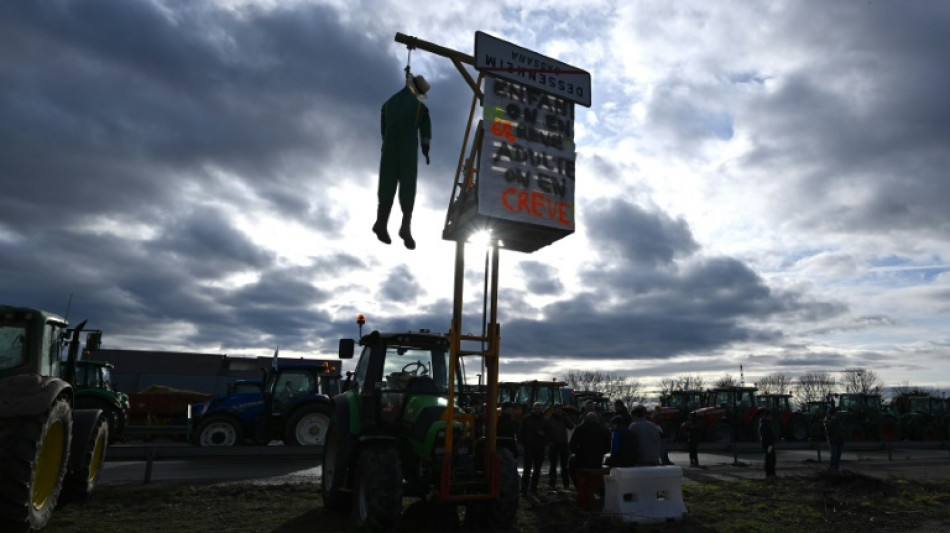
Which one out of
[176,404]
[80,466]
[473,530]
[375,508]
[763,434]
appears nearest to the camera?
[375,508]

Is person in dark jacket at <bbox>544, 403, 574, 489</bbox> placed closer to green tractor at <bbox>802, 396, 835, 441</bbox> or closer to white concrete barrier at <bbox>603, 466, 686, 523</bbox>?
white concrete barrier at <bbox>603, 466, 686, 523</bbox>

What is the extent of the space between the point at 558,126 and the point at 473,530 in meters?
4.77

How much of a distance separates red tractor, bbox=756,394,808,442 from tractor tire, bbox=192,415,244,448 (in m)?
20.0

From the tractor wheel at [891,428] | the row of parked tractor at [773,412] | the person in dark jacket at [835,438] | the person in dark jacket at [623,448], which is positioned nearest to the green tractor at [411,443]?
the person in dark jacket at [623,448]

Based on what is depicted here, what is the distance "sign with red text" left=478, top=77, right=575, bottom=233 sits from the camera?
640cm

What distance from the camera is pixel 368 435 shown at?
Answer: 7.52 m

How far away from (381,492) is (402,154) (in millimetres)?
3510

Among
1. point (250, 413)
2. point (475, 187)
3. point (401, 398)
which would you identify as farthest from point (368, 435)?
point (250, 413)

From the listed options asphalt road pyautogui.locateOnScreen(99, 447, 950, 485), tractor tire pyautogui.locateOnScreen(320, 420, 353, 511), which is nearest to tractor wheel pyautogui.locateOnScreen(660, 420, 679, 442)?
asphalt road pyautogui.locateOnScreen(99, 447, 950, 485)

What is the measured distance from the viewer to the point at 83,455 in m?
7.93

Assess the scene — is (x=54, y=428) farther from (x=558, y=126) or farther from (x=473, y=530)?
(x=558, y=126)

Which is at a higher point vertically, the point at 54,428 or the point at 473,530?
the point at 54,428

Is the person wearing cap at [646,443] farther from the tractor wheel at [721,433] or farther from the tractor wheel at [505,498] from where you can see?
the tractor wheel at [721,433]

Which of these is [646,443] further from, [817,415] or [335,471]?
[817,415]
